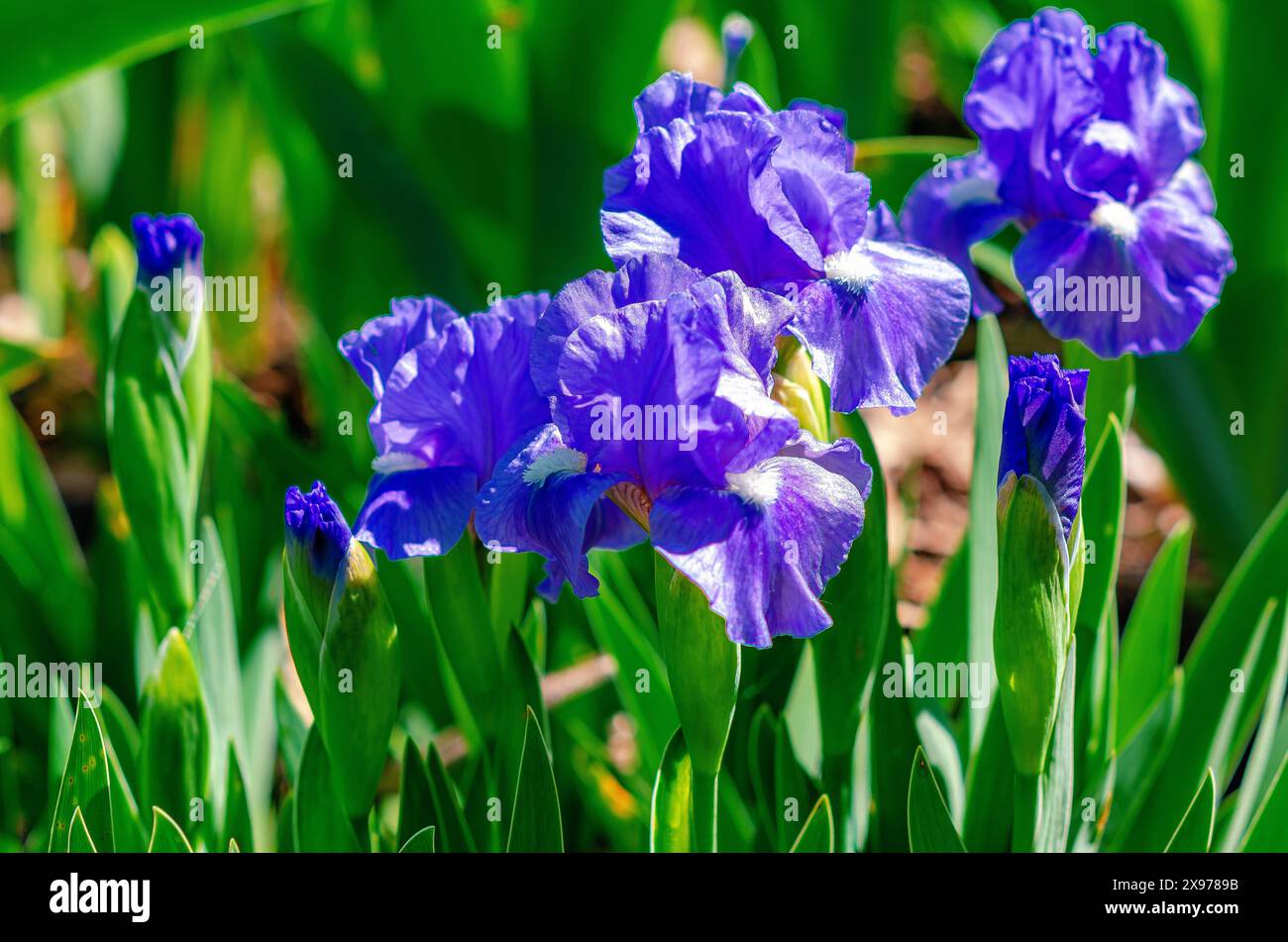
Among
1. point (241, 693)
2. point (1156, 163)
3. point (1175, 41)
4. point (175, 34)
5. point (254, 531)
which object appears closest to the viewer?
point (1156, 163)

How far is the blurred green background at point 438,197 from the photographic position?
1.38 metres

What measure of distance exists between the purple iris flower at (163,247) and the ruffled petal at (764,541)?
53cm

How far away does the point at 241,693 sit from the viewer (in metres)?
1.23

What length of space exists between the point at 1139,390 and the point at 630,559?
0.75 metres

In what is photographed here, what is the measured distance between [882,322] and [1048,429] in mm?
123

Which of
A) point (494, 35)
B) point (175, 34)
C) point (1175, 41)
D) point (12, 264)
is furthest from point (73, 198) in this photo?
point (1175, 41)

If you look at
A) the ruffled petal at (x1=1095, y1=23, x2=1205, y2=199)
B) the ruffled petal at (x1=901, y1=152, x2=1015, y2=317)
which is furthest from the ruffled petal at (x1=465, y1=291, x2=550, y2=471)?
the ruffled petal at (x1=1095, y1=23, x2=1205, y2=199)

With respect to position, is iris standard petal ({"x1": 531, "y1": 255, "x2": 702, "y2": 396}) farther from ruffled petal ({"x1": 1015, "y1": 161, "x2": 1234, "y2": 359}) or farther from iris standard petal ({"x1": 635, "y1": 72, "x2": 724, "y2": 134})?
ruffled petal ({"x1": 1015, "y1": 161, "x2": 1234, "y2": 359})

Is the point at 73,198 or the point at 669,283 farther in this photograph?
the point at 73,198

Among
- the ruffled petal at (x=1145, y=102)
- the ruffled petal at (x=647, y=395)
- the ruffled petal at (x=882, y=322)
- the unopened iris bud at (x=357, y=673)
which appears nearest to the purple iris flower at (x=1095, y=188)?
the ruffled petal at (x=1145, y=102)

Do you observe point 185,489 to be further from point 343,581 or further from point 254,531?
point 254,531

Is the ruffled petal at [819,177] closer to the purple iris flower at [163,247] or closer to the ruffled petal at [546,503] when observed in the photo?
the ruffled petal at [546,503]

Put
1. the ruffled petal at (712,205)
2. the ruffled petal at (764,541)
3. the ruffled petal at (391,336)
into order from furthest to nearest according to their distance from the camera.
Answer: the ruffled petal at (391,336), the ruffled petal at (712,205), the ruffled petal at (764,541)

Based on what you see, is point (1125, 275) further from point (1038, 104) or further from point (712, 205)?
point (712, 205)
